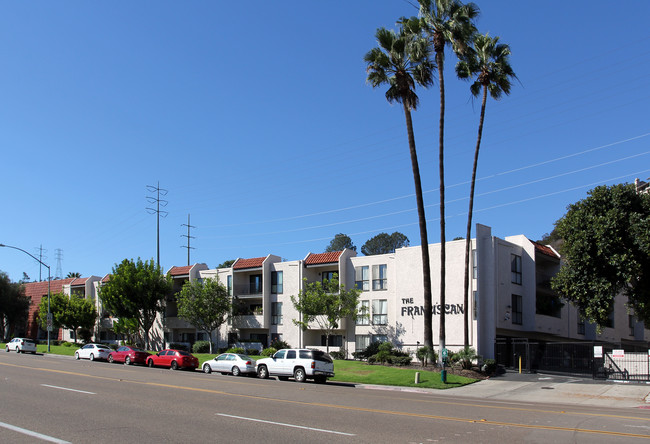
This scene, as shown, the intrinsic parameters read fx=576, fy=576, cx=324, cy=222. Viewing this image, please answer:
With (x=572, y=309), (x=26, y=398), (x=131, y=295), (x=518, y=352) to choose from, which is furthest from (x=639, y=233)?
(x=131, y=295)

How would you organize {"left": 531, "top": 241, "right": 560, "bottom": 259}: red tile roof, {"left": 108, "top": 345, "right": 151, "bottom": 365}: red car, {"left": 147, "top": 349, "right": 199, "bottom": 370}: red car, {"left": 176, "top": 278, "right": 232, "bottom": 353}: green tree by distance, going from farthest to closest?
→ 1. {"left": 176, "top": 278, "right": 232, "bottom": 353}: green tree
2. {"left": 531, "top": 241, "right": 560, "bottom": 259}: red tile roof
3. {"left": 108, "top": 345, "right": 151, "bottom": 365}: red car
4. {"left": 147, "top": 349, "right": 199, "bottom": 370}: red car

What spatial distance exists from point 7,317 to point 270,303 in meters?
43.9

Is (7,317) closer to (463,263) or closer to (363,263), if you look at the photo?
(363,263)

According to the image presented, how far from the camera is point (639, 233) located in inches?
1055

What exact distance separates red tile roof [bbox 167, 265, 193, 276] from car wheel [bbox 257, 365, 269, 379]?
95.8 feet

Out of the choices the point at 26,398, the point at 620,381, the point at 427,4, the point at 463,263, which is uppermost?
the point at 427,4

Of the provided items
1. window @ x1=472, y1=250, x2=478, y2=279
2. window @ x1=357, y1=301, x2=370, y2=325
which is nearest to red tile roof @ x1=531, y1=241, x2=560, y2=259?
window @ x1=472, y1=250, x2=478, y2=279

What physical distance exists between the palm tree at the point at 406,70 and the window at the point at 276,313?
66.3 feet

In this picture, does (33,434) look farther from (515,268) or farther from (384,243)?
(384,243)

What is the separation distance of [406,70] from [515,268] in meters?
16.2

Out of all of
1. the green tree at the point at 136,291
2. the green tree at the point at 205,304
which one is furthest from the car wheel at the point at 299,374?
the green tree at the point at 136,291

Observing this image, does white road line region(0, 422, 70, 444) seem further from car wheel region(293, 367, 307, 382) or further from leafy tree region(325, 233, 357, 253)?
leafy tree region(325, 233, 357, 253)

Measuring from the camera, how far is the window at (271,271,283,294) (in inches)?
1972

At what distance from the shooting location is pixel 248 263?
173 ft
